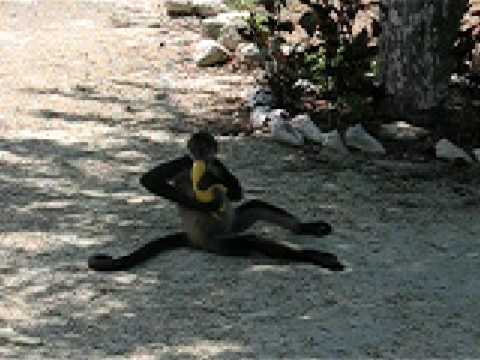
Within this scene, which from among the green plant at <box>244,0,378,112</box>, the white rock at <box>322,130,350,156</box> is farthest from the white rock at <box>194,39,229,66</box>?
the white rock at <box>322,130,350,156</box>

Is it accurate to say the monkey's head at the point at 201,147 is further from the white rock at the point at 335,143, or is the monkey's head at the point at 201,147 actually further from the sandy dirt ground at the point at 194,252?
the white rock at the point at 335,143

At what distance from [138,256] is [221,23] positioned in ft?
24.1

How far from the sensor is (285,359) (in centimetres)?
565

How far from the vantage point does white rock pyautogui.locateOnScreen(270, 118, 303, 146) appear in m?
9.54

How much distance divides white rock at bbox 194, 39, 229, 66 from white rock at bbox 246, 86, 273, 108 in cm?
151

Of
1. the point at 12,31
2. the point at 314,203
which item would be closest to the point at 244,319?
the point at 314,203

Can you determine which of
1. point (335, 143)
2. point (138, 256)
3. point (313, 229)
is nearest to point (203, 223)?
point (138, 256)

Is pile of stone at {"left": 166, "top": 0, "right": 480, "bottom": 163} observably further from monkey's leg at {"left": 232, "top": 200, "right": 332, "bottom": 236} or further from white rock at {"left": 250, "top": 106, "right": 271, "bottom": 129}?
monkey's leg at {"left": 232, "top": 200, "right": 332, "bottom": 236}

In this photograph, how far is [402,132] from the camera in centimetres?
977

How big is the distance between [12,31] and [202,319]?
28.2 ft

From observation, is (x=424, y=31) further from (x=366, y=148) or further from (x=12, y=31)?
(x=12, y=31)

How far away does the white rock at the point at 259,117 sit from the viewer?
396 inches

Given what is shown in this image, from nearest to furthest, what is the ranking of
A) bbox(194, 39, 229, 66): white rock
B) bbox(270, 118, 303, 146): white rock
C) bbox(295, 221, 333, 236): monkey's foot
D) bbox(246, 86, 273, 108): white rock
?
bbox(295, 221, 333, 236): monkey's foot → bbox(270, 118, 303, 146): white rock → bbox(246, 86, 273, 108): white rock → bbox(194, 39, 229, 66): white rock

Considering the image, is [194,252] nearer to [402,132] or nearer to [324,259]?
[324,259]
